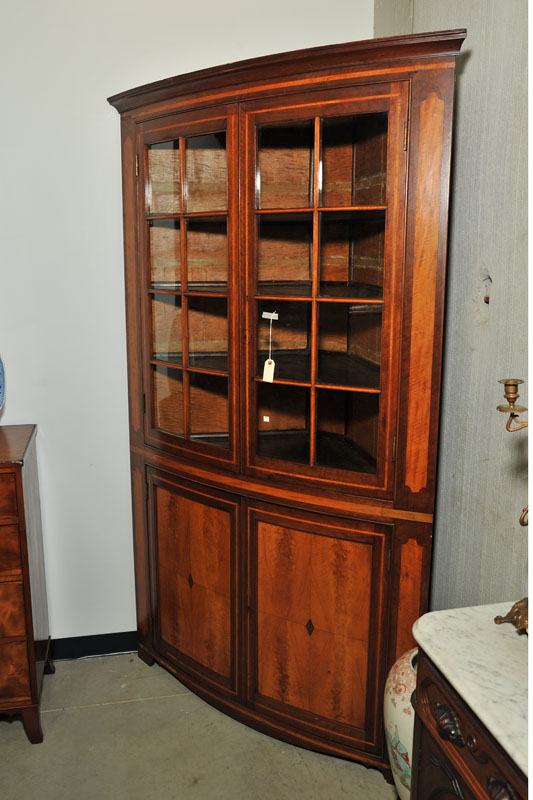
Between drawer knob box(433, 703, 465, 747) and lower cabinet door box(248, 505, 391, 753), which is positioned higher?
drawer knob box(433, 703, 465, 747)

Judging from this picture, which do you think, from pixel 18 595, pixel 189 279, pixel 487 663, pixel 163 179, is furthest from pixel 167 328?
pixel 487 663

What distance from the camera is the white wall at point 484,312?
180 cm

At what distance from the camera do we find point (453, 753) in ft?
4.27

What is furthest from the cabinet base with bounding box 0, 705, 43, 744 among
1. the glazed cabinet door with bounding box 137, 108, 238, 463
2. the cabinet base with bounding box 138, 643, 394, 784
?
the glazed cabinet door with bounding box 137, 108, 238, 463

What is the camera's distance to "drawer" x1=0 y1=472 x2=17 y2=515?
2.33 m

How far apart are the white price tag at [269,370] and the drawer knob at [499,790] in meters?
1.32

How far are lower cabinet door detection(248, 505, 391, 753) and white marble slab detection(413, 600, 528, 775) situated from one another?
71 cm

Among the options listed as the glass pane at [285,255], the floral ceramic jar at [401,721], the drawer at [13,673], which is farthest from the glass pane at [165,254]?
the floral ceramic jar at [401,721]

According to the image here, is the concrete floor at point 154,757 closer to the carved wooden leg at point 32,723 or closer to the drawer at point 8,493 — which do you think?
the carved wooden leg at point 32,723

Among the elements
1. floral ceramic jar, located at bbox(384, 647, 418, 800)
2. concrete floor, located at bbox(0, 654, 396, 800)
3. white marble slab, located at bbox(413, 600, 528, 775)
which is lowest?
concrete floor, located at bbox(0, 654, 396, 800)

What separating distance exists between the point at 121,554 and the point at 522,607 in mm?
1975

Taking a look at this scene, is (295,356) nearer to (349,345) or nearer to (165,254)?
(349,345)

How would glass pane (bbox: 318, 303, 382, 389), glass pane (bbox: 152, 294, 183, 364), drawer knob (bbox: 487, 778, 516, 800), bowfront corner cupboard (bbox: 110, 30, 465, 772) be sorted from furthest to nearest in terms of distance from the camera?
glass pane (bbox: 152, 294, 183, 364) → glass pane (bbox: 318, 303, 382, 389) → bowfront corner cupboard (bbox: 110, 30, 465, 772) → drawer knob (bbox: 487, 778, 516, 800)

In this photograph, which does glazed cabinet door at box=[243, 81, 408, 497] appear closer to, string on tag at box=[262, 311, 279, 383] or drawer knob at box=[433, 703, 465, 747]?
string on tag at box=[262, 311, 279, 383]
